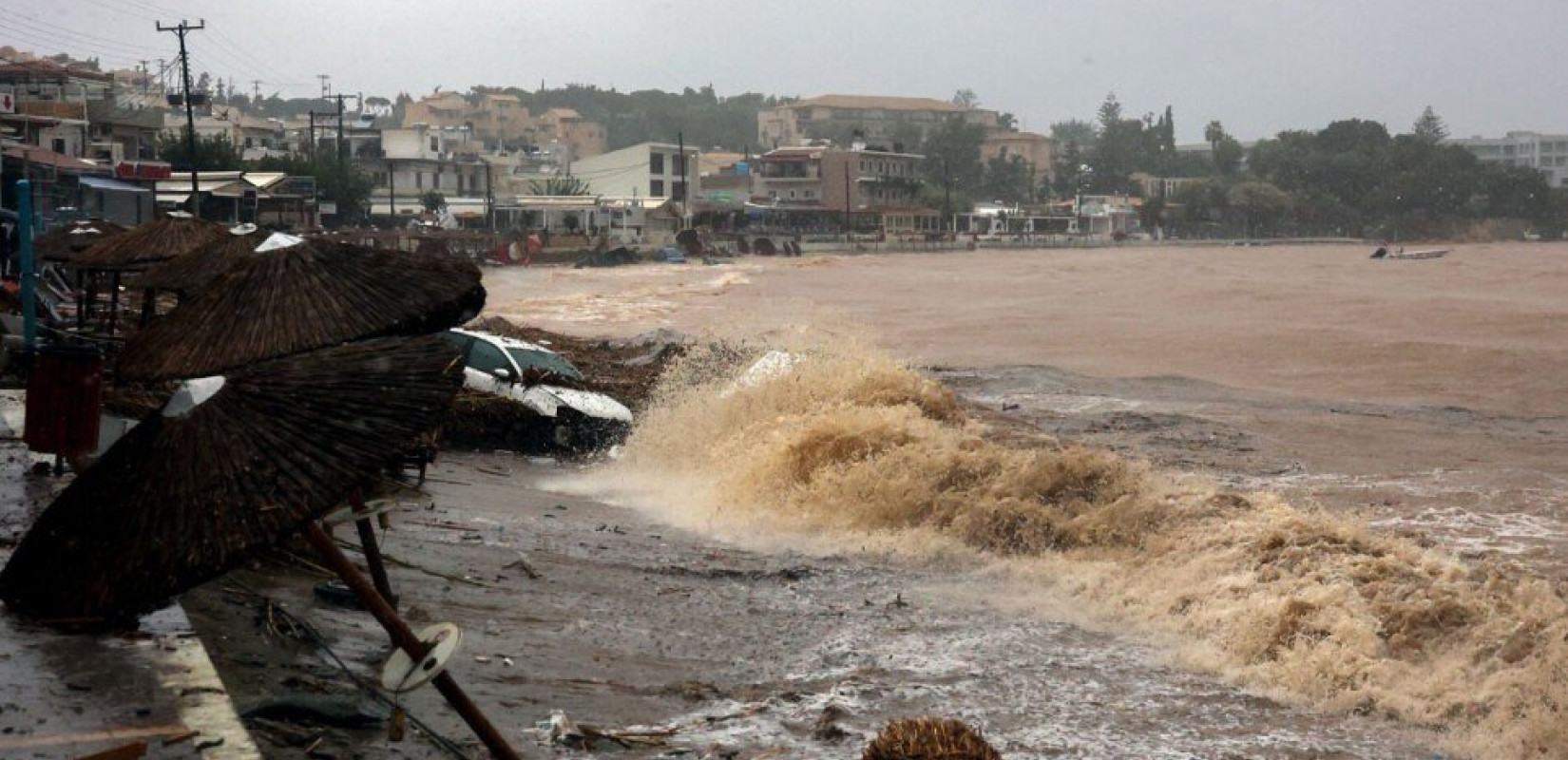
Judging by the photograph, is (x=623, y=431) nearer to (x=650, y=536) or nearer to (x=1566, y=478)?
(x=650, y=536)

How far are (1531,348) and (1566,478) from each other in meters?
19.0

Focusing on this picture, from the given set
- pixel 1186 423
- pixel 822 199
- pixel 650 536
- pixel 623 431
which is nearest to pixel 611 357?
pixel 623 431

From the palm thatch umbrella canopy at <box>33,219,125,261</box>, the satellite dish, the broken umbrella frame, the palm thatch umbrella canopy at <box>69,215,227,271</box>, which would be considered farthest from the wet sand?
the palm thatch umbrella canopy at <box>33,219,125,261</box>

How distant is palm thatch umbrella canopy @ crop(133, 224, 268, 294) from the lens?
40.5 ft

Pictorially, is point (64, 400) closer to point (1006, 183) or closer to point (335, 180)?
point (335, 180)

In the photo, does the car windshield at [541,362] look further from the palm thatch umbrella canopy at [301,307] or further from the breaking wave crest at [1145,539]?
the palm thatch umbrella canopy at [301,307]

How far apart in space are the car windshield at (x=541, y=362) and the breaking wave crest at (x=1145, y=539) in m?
1.25

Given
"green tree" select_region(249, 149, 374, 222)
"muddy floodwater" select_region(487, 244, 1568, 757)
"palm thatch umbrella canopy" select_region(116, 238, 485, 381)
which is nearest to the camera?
"palm thatch umbrella canopy" select_region(116, 238, 485, 381)

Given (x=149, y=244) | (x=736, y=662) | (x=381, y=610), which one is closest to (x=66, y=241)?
(x=149, y=244)

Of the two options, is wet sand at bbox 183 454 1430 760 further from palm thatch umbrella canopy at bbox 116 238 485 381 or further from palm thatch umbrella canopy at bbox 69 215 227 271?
palm thatch umbrella canopy at bbox 69 215 227 271

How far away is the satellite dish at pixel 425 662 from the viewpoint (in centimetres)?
589

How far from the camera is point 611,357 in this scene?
89.1 ft

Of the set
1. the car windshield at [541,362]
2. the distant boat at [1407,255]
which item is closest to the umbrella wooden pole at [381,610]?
the car windshield at [541,362]

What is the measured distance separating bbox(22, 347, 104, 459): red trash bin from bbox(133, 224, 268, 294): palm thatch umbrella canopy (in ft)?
9.87
